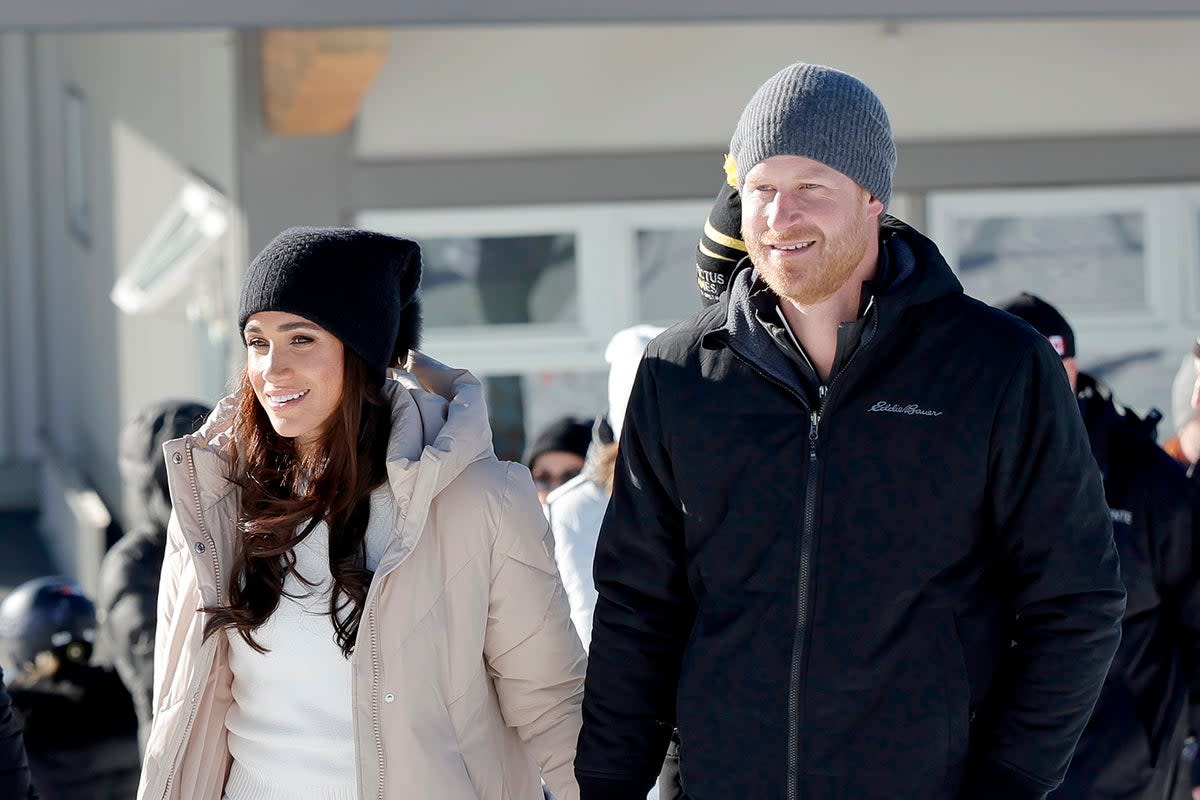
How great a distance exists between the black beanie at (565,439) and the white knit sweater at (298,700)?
2.90 metres

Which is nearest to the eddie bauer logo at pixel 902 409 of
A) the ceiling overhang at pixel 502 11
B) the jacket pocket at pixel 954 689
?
the jacket pocket at pixel 954 689

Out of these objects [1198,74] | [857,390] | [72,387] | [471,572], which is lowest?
[72,387]

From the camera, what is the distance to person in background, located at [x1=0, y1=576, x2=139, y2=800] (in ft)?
15.5

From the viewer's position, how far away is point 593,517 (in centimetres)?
386

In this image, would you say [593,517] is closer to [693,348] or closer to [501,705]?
[501,705]

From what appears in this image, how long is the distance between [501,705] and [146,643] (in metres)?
1.95

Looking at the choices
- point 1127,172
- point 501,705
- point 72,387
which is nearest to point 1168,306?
point 1127,172

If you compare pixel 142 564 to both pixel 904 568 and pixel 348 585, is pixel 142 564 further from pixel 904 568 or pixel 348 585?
pixel 904 568

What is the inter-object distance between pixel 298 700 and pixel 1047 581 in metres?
1.27

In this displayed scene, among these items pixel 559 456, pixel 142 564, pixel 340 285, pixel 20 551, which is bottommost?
pixel 20 551

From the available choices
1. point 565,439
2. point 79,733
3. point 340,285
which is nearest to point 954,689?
point 340,285

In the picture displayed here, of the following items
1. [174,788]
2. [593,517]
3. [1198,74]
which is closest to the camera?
[174,788]

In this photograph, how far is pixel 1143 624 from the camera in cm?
396

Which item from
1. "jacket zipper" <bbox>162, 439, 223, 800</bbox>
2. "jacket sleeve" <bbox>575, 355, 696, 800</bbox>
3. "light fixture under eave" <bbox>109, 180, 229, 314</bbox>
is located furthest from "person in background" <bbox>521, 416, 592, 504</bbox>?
"jacket sleeve" <bbox>575, 355, 696, 800</bbox>
